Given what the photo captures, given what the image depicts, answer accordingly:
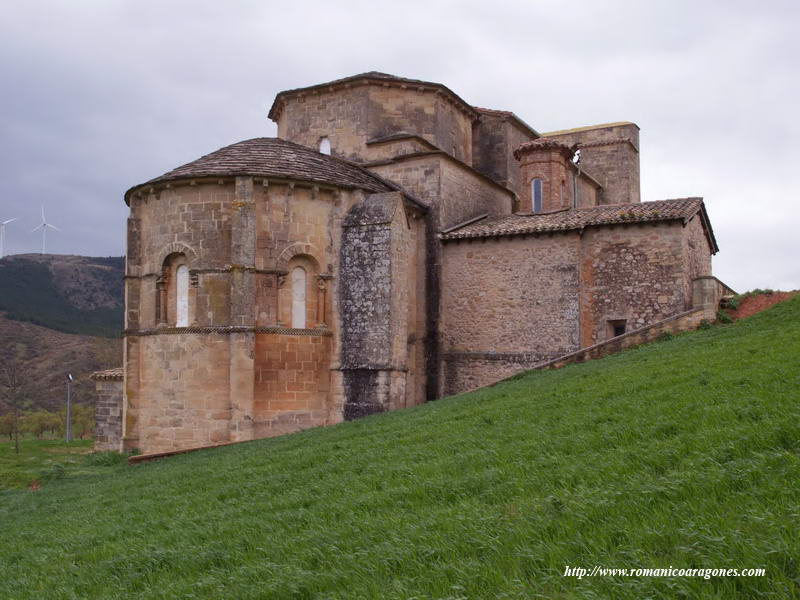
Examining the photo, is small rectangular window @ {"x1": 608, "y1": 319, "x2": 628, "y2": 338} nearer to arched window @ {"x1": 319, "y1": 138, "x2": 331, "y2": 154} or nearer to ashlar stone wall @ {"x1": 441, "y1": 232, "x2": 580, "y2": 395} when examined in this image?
ashlar stone wall @ {"x1": 441, "y1": 232, "x2": 580, "y2": 395}

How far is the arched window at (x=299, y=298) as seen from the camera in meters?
16.6

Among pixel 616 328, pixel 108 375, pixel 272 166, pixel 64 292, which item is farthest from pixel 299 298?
pixel 64 292

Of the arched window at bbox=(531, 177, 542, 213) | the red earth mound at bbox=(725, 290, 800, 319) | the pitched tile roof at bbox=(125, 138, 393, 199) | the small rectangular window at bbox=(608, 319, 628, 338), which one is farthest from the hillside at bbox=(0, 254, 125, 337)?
the red earth mound at bbox=(725, 290, 800, 319)

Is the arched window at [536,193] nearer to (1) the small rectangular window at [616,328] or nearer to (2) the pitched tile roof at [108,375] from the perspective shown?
(1) the small rectangular window at [616,328]

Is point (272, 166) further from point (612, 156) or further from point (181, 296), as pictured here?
point (612, 156)

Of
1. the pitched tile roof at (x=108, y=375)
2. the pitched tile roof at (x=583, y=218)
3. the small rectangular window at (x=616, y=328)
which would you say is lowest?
the pitched tile roof at (x=108, y=375)

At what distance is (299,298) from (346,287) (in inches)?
45.3

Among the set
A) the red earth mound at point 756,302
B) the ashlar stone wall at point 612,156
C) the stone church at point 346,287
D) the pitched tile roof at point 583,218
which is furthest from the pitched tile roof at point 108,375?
the ashlar stone wall at point 612,156

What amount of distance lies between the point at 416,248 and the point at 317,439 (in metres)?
8.51

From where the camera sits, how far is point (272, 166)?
16766 millimetres

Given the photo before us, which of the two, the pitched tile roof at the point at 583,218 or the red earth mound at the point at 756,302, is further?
the pitched tile roof at the point at 583,218

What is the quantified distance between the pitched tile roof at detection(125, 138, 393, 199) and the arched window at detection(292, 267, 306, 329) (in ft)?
7.35

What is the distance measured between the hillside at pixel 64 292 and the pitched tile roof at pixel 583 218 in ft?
158

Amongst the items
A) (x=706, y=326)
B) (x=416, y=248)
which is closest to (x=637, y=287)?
(x=706, y=326)
